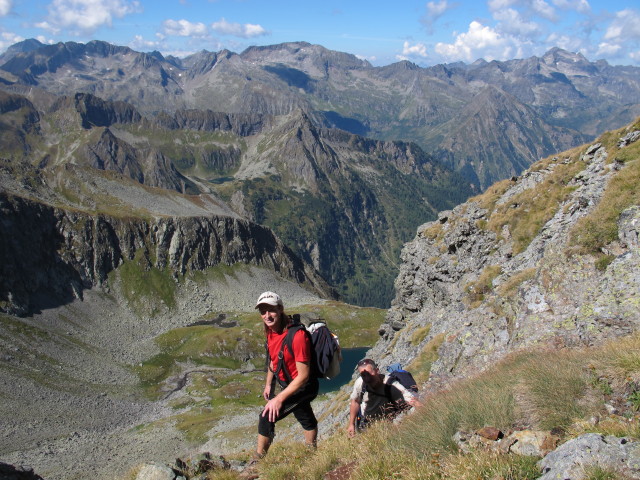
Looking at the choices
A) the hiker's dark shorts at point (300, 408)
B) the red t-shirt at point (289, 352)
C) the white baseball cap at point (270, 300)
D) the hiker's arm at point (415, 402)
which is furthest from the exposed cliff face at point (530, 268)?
the white baseball cap at point (270, 300)

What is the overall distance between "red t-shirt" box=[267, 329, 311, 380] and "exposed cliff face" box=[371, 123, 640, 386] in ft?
25.9

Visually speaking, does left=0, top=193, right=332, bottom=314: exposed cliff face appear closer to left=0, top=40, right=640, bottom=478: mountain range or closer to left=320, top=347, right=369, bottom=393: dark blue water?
left=0, top=40, right=640, bottom=478: mountain range

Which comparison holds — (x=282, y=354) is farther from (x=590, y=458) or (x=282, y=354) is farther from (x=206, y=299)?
(x=206, y=299)

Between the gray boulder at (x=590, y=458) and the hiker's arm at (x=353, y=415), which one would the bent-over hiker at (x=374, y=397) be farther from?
the gray boulder at (x=590, y=458)

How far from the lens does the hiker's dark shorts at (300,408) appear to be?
446 inches

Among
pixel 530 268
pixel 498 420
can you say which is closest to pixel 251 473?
pixel 498 420

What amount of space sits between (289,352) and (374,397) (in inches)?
168

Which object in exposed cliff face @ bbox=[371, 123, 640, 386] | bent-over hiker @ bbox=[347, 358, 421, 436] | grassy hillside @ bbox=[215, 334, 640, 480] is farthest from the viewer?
exposed cliff face @ bbox=[371, 123, 640, 386]

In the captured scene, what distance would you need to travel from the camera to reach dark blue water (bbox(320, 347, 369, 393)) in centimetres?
12088

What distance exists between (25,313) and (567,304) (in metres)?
139

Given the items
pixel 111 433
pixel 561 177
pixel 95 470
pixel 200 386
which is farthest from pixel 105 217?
pixel 561 177

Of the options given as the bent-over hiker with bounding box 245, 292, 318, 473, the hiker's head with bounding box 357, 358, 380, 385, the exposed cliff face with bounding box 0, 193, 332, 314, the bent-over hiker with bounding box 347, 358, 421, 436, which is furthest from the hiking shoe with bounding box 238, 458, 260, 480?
the exposed cliff face with bounding box 0, 193, 332, 314

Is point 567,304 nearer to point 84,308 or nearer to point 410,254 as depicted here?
point 410,254

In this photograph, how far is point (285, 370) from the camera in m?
11.2
